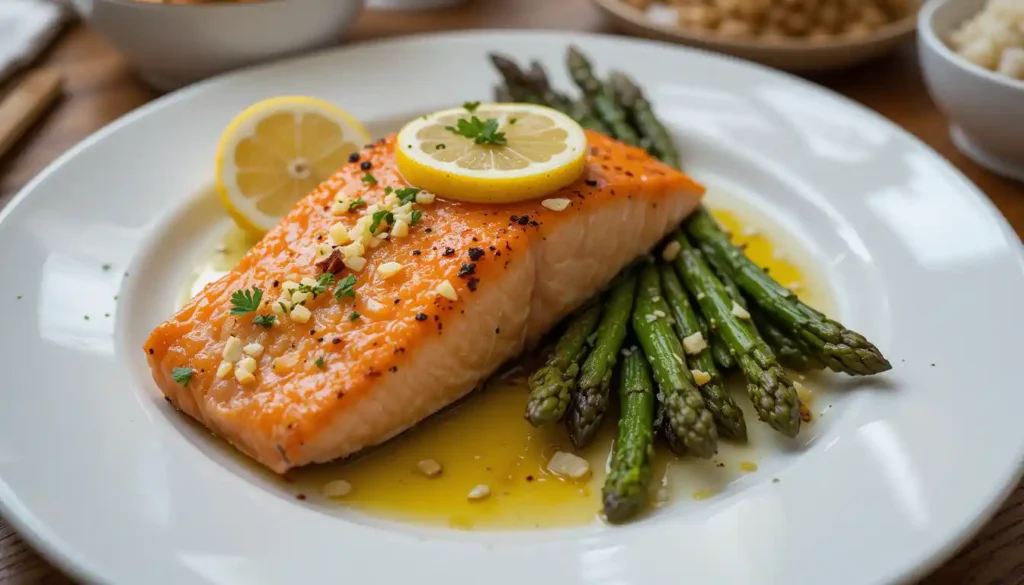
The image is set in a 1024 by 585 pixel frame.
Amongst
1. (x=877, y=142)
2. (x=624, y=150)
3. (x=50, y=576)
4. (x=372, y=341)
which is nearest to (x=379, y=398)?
(x=372, y=341)

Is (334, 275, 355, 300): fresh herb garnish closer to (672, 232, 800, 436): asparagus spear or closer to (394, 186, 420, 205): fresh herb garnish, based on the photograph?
(394, 186, 420, 205): fresh herb garnish

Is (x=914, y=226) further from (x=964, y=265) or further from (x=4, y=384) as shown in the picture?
(x=4, y=384)

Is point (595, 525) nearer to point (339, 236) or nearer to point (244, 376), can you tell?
point (244, 376)

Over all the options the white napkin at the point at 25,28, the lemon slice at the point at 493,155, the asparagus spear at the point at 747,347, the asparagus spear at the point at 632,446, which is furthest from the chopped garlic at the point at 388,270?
the white napkin at the point at 25,28

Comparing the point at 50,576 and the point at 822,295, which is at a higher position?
the point at 50,576

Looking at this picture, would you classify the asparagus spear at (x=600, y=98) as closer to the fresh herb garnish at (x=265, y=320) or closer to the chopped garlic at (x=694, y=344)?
the chopped garlic at (x=694, y=344)

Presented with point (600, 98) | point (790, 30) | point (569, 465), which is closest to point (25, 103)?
point (600, 98)

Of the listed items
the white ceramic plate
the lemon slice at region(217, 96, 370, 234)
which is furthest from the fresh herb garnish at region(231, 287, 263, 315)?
the lemon slice at region(217, 96, 370, 234)
